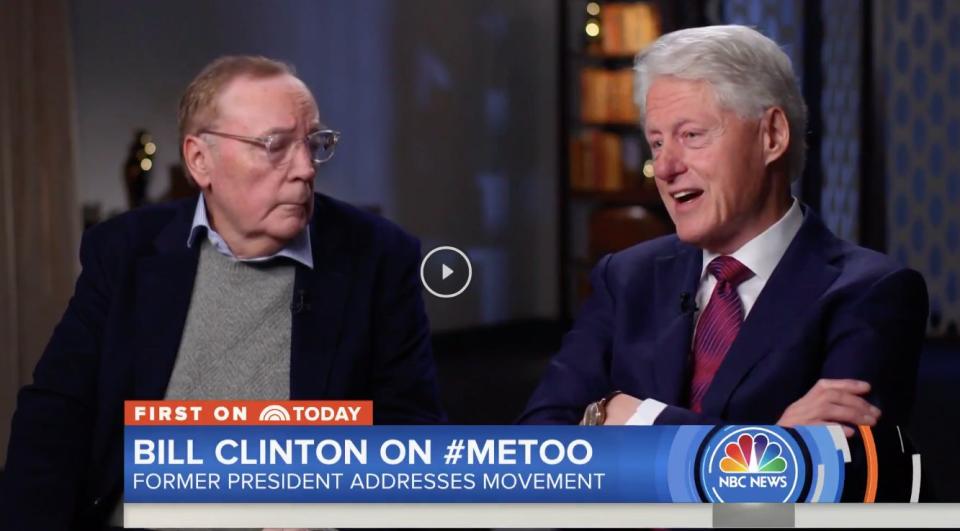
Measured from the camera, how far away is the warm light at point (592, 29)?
6331mm

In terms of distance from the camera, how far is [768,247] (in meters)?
1.75

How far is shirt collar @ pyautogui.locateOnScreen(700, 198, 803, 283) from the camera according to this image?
5.73 ft

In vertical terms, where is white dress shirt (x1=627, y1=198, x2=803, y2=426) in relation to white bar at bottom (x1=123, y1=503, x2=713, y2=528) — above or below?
above

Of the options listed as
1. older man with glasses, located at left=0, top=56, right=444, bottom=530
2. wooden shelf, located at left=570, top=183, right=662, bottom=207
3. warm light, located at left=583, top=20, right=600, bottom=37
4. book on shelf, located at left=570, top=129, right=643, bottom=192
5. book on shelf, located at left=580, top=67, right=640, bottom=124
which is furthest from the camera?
warm light, located at left=583, top=20, right=600, bottom=37

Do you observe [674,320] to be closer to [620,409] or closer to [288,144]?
[620,409]

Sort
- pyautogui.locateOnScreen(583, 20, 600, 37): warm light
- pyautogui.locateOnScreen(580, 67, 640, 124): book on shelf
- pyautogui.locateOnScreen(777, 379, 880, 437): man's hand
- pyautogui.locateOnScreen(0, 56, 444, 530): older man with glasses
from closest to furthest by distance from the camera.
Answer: pyautogui.locateOnScreen(777, 379, 880, 437): man's hand, pyautogui.locateOnScreen(0, 56, 444, 530): older man with glasses, pyautogui.locateOnScreen(580, 67, 640, 124): book on shelf, pyautogui.locateOnScreen(583, 20, 600, 37): warm light

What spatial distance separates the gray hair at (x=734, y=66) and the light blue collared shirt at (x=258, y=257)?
0.50m

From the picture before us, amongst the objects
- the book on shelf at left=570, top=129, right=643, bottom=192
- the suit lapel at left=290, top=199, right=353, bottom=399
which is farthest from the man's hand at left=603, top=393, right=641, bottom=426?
the book on shelf at left=570, top=129, right=643, bottom=192

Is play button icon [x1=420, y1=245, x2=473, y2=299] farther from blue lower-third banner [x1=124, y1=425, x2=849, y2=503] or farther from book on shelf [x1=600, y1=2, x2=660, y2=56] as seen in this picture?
book on shelf [x1=600, y1=2, x2=660, y2=56]

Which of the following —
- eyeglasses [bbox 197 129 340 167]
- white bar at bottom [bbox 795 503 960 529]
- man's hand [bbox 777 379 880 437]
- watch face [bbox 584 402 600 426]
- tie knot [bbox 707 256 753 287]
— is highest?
eyeglasses [bbox 197 129 340 167]

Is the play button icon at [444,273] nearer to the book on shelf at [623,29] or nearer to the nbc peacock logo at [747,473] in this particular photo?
the nbc peacock logo at [747,473]

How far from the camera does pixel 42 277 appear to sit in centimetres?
393

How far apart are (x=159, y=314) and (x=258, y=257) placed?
15cm

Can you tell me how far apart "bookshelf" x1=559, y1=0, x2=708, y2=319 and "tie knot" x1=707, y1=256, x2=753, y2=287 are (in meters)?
0.11
